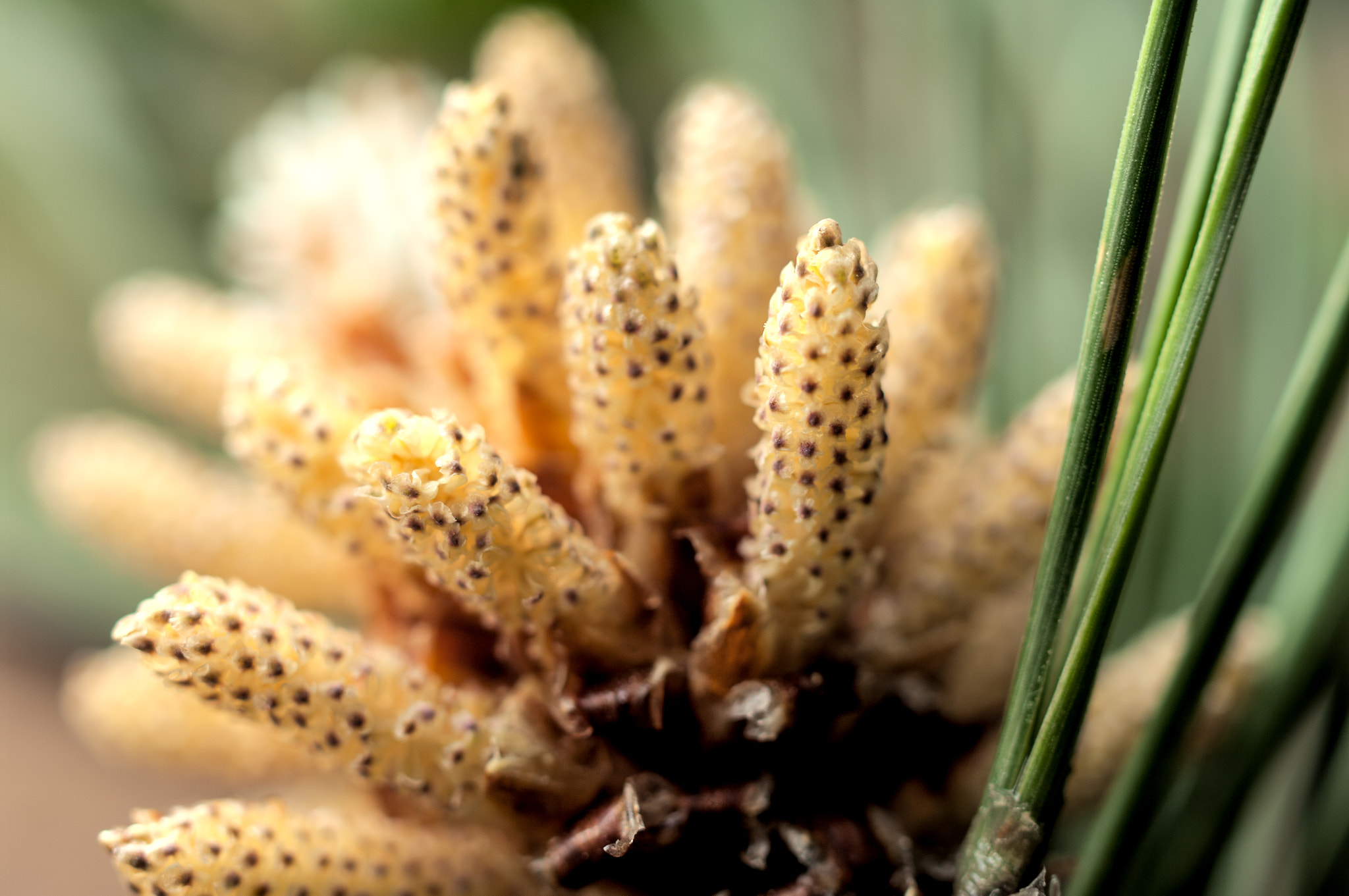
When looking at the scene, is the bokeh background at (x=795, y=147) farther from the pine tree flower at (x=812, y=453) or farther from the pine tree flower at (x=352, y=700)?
the pine tree flower at (x=352, y=700)

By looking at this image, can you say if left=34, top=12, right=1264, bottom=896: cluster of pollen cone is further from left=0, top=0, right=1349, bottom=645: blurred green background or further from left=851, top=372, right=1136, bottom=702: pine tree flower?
left=0, top=0, right=1349, bottom=645: blurred green background

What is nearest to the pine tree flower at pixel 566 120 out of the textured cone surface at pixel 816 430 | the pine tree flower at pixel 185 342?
the pine tree flower at pixel 185 342

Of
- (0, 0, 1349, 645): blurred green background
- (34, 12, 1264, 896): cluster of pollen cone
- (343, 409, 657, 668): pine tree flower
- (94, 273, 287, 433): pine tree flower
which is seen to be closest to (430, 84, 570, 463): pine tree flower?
(34, 12, 1264, 896): cluster of pollen cone

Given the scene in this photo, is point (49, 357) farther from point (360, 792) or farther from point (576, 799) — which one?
point (576, 799)

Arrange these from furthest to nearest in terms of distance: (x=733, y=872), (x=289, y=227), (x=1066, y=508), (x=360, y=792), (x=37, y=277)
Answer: (x=37, y=277), (x=289, y=227), (x=360, y=792), (x=733, y=872), (x=1066, y=508)

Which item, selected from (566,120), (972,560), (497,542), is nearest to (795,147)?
(566,120)

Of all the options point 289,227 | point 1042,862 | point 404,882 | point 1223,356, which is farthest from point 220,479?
point 1223,356
